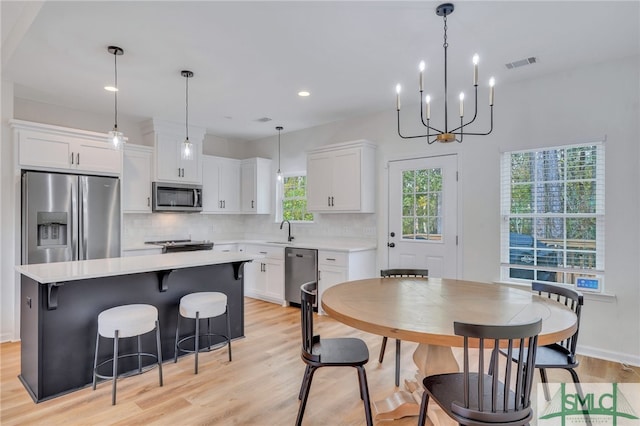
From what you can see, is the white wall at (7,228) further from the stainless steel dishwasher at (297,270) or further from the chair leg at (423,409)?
the chair leg at (423,409)

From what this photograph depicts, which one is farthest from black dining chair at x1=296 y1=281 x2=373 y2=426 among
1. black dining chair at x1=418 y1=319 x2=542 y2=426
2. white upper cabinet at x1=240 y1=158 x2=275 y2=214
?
white upper cabinet at x1=240 y1=158 x2=275 y2=214

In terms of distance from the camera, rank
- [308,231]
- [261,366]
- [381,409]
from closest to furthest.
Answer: [381,409]
[261,366]
[308,231]

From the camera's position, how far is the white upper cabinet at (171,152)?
523cm

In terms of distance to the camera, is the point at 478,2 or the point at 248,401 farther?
the point at 248,401

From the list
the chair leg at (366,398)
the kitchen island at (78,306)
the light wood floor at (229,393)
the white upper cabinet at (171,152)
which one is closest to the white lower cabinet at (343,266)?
the light wood floor at (229,393)

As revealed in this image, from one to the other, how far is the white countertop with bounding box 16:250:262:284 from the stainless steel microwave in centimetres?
189

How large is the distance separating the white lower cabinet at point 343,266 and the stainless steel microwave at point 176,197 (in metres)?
2.20

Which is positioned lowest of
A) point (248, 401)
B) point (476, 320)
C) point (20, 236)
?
point (248, 401)

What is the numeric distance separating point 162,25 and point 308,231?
375cm

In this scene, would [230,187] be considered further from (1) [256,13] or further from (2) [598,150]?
(2) [598,150]

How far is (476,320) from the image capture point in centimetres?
179

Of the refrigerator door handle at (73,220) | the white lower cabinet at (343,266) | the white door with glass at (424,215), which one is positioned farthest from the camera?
the white lower cabinet at (343,266)

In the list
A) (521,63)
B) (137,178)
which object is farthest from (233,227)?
(521,63)

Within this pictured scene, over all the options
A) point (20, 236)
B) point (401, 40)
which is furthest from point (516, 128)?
point (20, 236)
